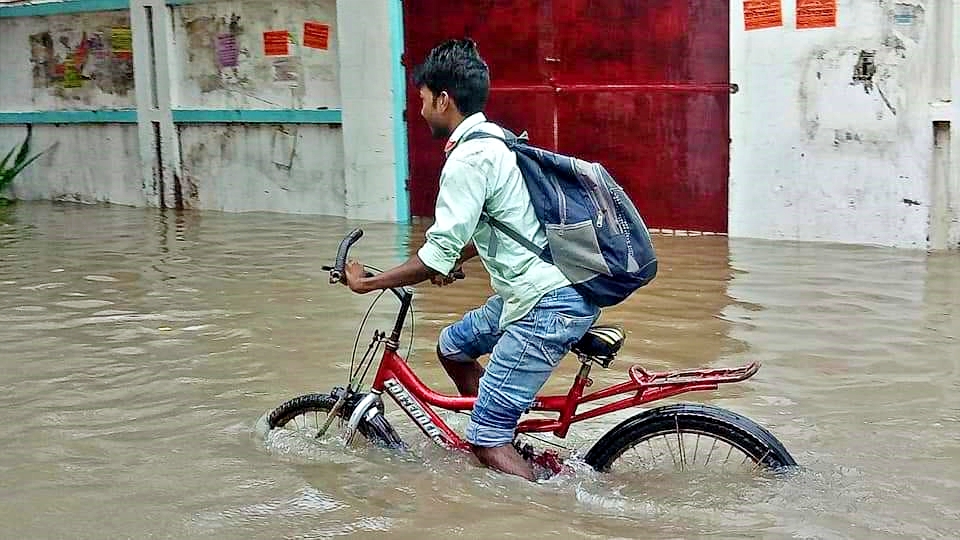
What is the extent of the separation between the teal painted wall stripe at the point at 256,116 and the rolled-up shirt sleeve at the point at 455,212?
8135 mm

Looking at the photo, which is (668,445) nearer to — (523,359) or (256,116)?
(523,359)

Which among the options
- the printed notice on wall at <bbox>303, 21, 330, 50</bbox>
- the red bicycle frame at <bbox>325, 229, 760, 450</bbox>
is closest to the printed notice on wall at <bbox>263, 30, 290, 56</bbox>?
the printed notice on wall at <bbox>303, 21, 330, 50</bbox>

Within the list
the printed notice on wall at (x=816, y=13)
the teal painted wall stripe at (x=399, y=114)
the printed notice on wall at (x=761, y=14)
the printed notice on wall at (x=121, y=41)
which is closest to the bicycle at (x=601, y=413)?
the printed notice on wall at (x=816, y=13)

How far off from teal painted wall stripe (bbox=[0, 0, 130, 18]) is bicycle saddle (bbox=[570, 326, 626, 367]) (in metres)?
10.7

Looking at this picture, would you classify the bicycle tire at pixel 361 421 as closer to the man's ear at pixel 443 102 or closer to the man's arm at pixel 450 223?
the man's arm at pixel 450 223

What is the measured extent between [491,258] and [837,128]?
5.87 m

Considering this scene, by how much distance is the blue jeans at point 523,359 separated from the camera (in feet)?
13.0

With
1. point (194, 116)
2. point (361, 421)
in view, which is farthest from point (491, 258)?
point (194, 116)

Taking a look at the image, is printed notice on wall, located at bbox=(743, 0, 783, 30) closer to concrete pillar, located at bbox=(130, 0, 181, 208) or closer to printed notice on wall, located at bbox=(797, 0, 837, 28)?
printed notice on wall, located at bbox=(797, 0, 837, 28)

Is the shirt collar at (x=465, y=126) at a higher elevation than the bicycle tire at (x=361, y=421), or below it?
higher

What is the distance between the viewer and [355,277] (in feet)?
13.1

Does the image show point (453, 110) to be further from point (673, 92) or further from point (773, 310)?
point (673, 92)

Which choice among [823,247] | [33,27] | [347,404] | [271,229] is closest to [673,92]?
[823,247]

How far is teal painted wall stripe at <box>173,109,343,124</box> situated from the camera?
12.0 meters
